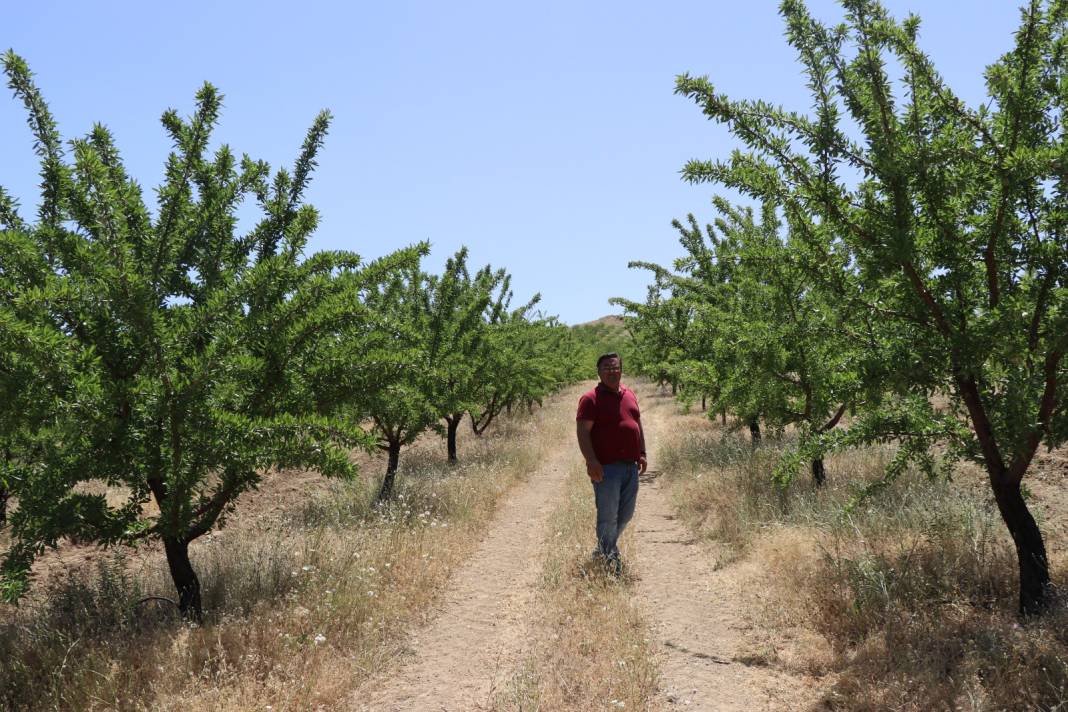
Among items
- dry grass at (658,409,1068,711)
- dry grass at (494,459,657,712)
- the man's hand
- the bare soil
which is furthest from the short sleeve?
dry grass at (658,409,1068,711)

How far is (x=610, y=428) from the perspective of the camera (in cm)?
630

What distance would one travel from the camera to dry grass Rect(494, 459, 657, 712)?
12.8 ft

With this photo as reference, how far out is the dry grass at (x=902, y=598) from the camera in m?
3.51

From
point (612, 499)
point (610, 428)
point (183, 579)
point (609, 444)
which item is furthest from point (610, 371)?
point (183, 579)

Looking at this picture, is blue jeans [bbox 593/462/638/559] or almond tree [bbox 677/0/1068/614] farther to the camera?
blue jeans [bbox 593/462/638/559]

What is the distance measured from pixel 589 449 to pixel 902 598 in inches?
110

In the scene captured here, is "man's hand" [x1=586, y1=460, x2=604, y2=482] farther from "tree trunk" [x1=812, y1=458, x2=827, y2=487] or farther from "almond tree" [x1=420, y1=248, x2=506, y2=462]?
"almond tree" [x1=420, y1=248, x2=506, y2=462]

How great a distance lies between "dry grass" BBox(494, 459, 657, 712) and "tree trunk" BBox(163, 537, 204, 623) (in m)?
2.62

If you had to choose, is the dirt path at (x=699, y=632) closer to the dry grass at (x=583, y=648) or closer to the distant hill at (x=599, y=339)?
the dry grass at (x=583, y=648)

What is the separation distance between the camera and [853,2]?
383 cm

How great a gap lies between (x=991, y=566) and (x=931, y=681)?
1662mm

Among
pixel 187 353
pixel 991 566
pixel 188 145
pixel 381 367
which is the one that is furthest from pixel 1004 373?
pixel 188 145

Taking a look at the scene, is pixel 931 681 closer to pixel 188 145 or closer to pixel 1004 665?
pixel 1004 665

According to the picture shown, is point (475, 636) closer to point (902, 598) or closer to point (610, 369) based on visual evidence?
point (610, 369)
